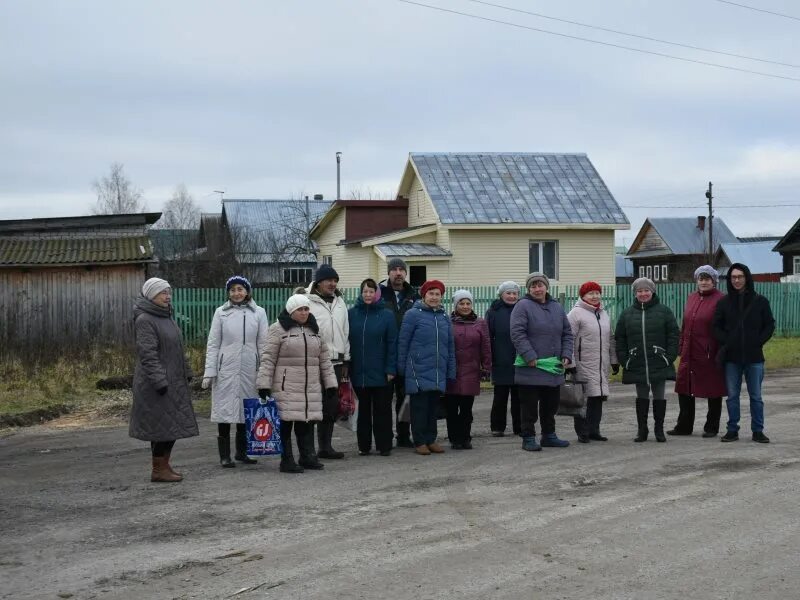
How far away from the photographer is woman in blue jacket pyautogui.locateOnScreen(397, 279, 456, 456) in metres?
11.3

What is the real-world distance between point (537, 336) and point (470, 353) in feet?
2.69

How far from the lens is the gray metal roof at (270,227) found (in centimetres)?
5275

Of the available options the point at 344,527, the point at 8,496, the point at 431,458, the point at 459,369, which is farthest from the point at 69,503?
the point at 459,369

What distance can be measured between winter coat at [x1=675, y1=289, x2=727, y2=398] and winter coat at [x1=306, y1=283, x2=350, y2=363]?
398cm

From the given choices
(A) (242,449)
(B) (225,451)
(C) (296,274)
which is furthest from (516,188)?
(B) (225,451)

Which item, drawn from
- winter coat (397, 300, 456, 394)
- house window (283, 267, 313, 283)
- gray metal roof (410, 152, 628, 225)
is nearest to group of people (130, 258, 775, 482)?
winter coat (397, 300, 456, 394)

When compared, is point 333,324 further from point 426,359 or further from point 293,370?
point 426,359

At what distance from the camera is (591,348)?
1217 cm

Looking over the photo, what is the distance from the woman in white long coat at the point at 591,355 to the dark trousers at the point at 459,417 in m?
1.26

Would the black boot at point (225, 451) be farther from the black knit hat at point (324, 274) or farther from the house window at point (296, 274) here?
the house window at point (296, 274)

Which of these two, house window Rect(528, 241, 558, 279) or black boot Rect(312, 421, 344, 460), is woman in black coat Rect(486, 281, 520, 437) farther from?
house window Rect(528, 241, 558, 279)

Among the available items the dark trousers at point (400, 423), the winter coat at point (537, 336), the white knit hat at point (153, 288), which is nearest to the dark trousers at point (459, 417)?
the dark trousers at point (400, 423)

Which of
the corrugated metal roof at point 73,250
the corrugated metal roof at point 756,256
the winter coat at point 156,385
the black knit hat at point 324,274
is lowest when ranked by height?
the winter coat at point 156,385

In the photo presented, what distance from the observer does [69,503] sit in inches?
353
